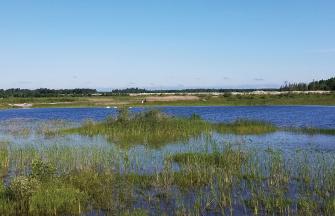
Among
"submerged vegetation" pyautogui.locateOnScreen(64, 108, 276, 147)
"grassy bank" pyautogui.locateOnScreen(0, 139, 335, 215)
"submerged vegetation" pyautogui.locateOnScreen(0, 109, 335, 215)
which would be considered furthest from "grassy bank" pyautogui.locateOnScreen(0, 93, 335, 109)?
"grassy bank" pyautogui.locateOnScreen(0, 139, 335, 215)

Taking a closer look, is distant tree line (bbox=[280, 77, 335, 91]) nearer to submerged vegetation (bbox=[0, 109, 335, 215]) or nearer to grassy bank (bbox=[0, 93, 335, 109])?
grassy bank (bbox=[0, 93, 335, 109])

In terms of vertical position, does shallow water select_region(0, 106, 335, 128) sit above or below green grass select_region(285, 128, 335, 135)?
below

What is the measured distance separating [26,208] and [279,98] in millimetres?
92265

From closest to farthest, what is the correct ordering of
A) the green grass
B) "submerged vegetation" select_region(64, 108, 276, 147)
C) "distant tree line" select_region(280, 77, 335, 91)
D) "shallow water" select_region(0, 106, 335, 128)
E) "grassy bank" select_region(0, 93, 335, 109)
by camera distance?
"submerged vegetation" select_region(64, 108, 276, 147) → the green grass → "shallow water" select_region(0, 106, 335, 128) → "grassy bank" select_region(0, 93, 335, 109) → "distant tree line" select_region(280, 77, 335, 91)

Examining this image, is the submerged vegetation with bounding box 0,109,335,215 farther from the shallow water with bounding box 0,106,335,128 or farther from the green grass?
the shallow water with bounding box 0,106,335,128

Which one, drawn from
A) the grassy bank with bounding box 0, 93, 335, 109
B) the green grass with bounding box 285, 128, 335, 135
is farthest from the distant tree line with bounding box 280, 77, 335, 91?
the green grass with bounding box 285, 128, 335, 135

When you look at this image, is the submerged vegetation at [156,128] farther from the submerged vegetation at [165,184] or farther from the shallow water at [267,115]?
the submerged vegetation at [165,184]

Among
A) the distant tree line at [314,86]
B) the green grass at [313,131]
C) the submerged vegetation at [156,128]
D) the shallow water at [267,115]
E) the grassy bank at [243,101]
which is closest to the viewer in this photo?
the submerged vegetation at [156,128]

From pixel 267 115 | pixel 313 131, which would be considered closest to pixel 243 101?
pixel 267 115

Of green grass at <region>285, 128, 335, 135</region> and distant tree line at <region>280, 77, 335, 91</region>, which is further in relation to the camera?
distant tree line at <region>280, 77, 335, 91</region>

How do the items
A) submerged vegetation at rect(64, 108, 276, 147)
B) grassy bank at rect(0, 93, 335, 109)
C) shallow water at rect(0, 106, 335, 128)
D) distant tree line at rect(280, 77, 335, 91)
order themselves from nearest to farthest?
submerged vegetation at rect(64, 108, 276, 147), shallow water at rect(0, 106, 335, 128), grassy bank at rect(0, 93, 335, 109), distant tree line at rect(280, 77, 335, 91)

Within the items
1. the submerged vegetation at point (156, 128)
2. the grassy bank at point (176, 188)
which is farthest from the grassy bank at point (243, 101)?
the grassy bank at point (176, 188)

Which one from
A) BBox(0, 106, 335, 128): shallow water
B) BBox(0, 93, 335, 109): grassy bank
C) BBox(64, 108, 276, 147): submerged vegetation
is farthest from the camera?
BBox(0, 93, 335, 109): grassy bank

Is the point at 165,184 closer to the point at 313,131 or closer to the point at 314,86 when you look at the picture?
the point at 313,131
